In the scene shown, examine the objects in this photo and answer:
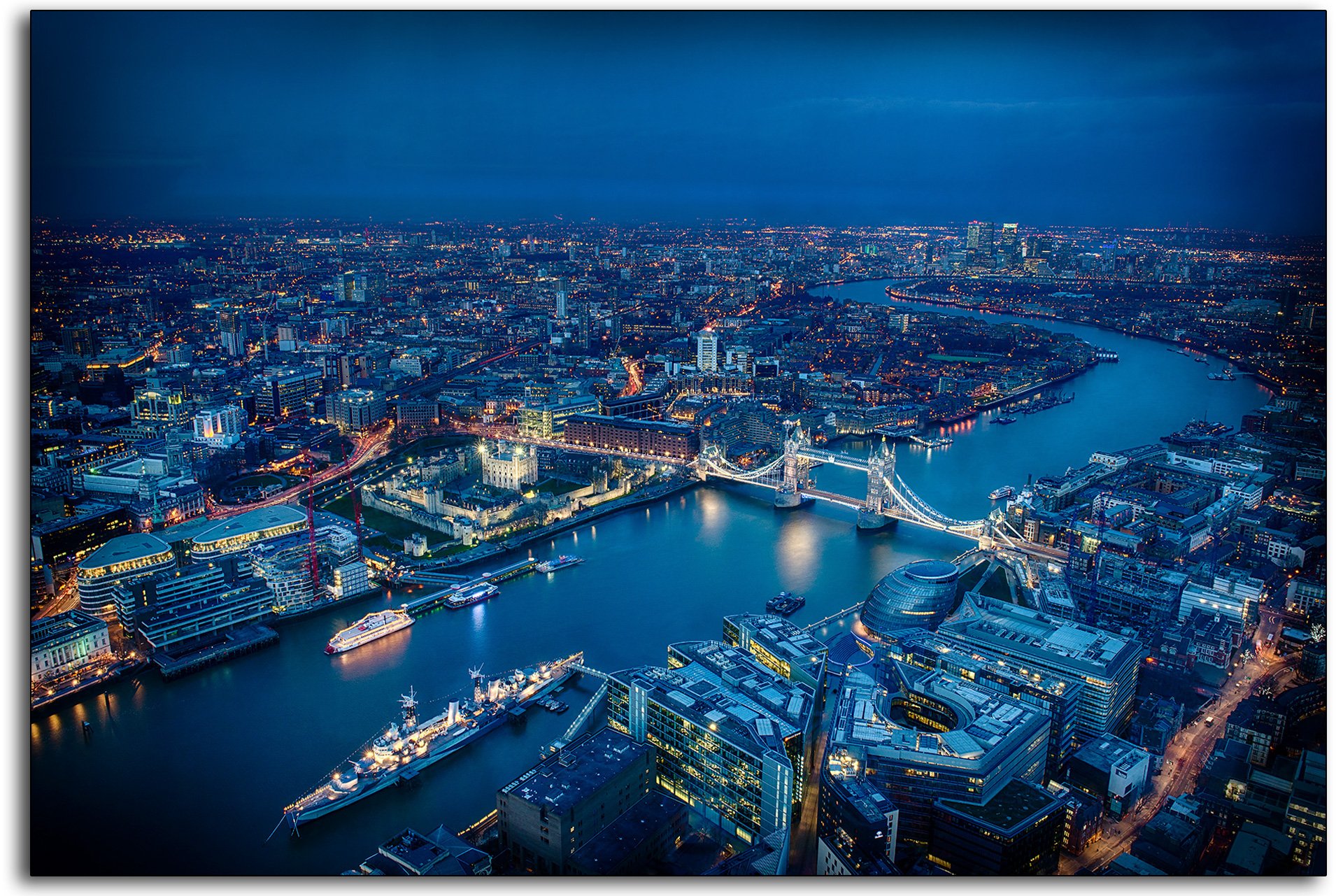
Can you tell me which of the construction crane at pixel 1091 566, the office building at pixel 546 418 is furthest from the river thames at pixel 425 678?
the office building at pixel 546 418

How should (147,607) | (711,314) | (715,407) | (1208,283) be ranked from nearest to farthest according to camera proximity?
(147,607)
(1208,283)
(715,407)
(711,314)

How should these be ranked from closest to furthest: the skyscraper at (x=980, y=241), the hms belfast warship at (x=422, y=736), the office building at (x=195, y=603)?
the hms belfast warship at (x=422, y=736)
the office building at (x=195, y=603)
the skyscraper at (x=980, y=241)

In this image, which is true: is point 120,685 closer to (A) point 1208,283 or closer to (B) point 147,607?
(B) point 147,607

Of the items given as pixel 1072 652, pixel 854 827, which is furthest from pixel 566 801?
pixel 1072 652

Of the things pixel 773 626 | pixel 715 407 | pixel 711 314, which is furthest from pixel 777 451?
pixel 711 314

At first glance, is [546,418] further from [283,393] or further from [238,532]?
[238,532]

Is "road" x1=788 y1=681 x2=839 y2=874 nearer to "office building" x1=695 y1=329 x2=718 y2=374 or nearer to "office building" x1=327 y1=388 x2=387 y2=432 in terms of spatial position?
"office building" x1=327 y1=388 x2=387 y2=432

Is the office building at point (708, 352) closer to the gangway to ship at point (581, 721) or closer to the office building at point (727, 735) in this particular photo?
the gangway to ship at point (581, 721)
